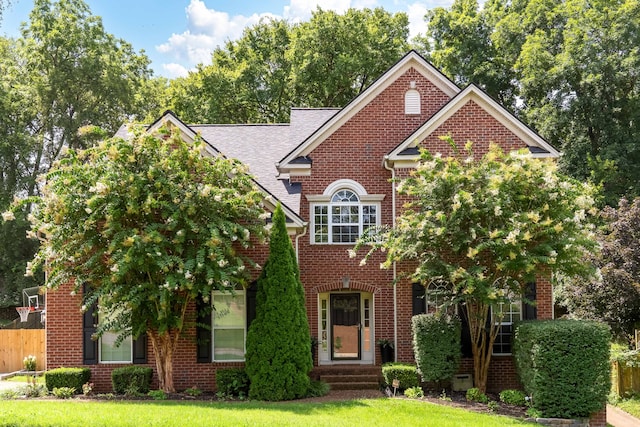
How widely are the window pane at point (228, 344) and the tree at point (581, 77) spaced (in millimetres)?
17308

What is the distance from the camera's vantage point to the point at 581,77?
26781 millimetres

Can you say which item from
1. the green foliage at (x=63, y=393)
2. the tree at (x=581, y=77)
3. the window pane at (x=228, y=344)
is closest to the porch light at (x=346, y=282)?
the window pane at (x=228, y=344)

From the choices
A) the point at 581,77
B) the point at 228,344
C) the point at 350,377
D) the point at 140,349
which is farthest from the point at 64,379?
the point at 581,77

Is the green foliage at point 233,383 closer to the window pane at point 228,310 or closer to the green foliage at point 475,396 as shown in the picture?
the window pane at point 228,310

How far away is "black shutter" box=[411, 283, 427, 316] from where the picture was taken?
1605 cm

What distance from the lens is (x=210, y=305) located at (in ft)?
50.6

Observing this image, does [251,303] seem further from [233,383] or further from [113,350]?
[113,350]

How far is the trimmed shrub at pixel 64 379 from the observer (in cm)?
1446

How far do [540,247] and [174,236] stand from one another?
7.85 metres

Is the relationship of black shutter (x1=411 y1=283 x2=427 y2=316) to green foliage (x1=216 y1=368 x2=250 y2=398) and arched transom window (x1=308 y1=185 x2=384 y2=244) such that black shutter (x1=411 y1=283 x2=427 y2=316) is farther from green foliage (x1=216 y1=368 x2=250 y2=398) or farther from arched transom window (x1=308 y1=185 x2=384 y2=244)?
green foliage (x1=216 y1=368 x2=250 y2=398)

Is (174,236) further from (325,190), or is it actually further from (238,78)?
(238,78)

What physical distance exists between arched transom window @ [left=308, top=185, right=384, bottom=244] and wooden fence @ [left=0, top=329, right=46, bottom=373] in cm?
1098

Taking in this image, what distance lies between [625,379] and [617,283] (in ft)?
9.95

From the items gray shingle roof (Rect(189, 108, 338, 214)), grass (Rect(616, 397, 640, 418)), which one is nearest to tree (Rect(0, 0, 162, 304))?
gray shingle roof (Rect(189, 108, 338, 214))
